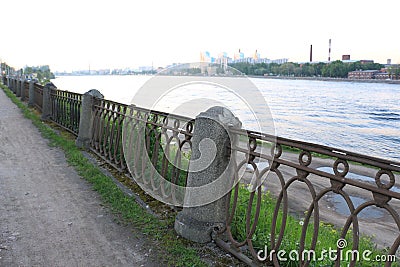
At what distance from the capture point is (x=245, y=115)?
4.23 metres

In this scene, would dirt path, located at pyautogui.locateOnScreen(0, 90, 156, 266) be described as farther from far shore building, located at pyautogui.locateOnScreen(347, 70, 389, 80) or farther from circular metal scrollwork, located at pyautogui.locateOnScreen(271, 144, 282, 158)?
far shore building, located at pyautogui.locateOnScreen(347, 70, 389, 80)

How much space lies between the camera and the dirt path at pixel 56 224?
3664mm

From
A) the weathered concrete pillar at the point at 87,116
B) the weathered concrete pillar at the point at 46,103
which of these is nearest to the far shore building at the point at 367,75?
the weathered concrete pillar at the point at 46,103

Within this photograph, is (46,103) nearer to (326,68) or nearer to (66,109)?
(66,109)

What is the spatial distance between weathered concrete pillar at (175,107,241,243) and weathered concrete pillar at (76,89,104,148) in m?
4.45

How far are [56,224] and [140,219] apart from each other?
0.96 meters

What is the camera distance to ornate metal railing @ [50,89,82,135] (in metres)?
9.16

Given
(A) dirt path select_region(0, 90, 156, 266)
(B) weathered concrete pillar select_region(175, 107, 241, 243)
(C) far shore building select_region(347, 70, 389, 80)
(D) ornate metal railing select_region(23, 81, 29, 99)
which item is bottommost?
(A) dirt path select_region(0, 90, 156, 266)

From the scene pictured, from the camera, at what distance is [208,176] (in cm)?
382

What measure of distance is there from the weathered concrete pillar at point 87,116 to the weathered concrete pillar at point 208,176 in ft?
14.6

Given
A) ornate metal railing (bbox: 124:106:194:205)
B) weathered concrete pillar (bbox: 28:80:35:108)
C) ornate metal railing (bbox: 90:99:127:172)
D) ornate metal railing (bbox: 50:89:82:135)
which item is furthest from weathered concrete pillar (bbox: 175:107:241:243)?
weathered concrete pillar (bbox: 28:80:35:108)

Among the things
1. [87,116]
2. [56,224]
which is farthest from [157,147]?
[87,116]

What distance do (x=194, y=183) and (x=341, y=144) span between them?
2457 cm

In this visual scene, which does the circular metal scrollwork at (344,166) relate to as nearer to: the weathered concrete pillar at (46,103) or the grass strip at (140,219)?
the grass strip at (140,219)
